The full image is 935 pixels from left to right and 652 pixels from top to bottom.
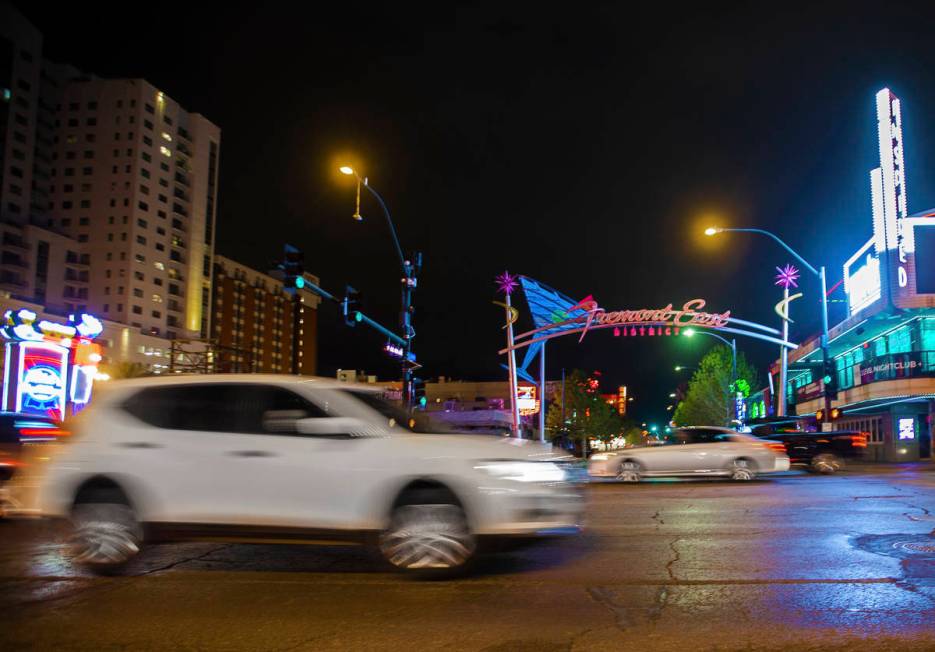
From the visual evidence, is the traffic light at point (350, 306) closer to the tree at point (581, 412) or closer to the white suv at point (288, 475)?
the white suv at point (288, 475)

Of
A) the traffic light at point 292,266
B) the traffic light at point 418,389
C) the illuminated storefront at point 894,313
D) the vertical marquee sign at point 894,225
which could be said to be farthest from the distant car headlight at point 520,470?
the vertical marquee sign at point 894,225

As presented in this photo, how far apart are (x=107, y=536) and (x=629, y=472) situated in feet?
48.6

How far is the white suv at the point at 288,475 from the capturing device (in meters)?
6.93

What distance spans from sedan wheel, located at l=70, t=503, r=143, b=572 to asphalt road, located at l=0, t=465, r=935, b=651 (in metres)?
0.19

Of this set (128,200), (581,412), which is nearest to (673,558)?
(581,412)

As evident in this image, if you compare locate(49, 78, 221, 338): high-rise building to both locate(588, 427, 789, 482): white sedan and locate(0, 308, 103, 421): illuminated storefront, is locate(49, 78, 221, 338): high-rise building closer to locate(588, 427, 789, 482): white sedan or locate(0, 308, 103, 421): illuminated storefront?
locate(0, 308, 103, 421): illuminated storefront

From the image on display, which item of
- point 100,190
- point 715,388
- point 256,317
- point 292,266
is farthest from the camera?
point 256,317

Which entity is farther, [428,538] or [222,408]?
[222,408]

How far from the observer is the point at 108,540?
7387 mm

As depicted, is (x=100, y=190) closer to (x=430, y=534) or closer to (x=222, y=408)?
(x=222, y=408)

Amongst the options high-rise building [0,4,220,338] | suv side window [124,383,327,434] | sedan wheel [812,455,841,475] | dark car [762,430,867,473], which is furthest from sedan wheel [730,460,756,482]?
high-rise building [0,4,220,338]

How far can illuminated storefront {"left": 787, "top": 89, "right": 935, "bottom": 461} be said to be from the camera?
39.2 meters

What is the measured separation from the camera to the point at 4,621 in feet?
18.8

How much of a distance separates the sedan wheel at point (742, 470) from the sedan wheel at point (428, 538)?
1419cm
